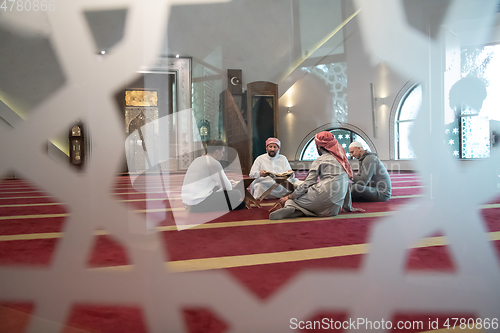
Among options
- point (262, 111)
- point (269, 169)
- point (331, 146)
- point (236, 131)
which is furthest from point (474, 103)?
point (331, 146)

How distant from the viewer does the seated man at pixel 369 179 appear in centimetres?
321

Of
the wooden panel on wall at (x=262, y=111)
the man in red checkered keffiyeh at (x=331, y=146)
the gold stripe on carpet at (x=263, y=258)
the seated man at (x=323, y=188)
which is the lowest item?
the gold stripe on carpet at (x=263, y=258)

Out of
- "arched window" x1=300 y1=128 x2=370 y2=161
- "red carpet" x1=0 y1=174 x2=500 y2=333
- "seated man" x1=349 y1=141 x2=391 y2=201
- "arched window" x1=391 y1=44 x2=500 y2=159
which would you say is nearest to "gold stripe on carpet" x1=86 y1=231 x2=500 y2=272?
"red carpet" x1=0 y1=174 x2=500 y2=333

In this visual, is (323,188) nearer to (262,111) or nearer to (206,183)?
(206,183)

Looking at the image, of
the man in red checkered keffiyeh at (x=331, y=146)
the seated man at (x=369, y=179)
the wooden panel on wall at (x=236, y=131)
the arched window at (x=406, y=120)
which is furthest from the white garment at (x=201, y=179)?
the arched window at (x=406, y=120)

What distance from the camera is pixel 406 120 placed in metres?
7.36

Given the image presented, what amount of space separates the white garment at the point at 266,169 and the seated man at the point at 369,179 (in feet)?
2.72

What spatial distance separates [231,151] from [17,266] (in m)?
6.56

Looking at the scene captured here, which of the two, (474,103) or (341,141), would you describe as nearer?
(474,103)

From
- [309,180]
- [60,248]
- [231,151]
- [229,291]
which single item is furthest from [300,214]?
[231,151]

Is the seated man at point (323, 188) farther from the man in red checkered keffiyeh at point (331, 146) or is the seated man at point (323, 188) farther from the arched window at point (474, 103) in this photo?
the arched window at point (474, 103)

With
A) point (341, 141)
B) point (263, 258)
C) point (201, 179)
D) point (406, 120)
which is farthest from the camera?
point (341, 141)

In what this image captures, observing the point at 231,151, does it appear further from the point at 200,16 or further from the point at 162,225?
the point at 162,225

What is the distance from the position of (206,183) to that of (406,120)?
6162 millimetres
